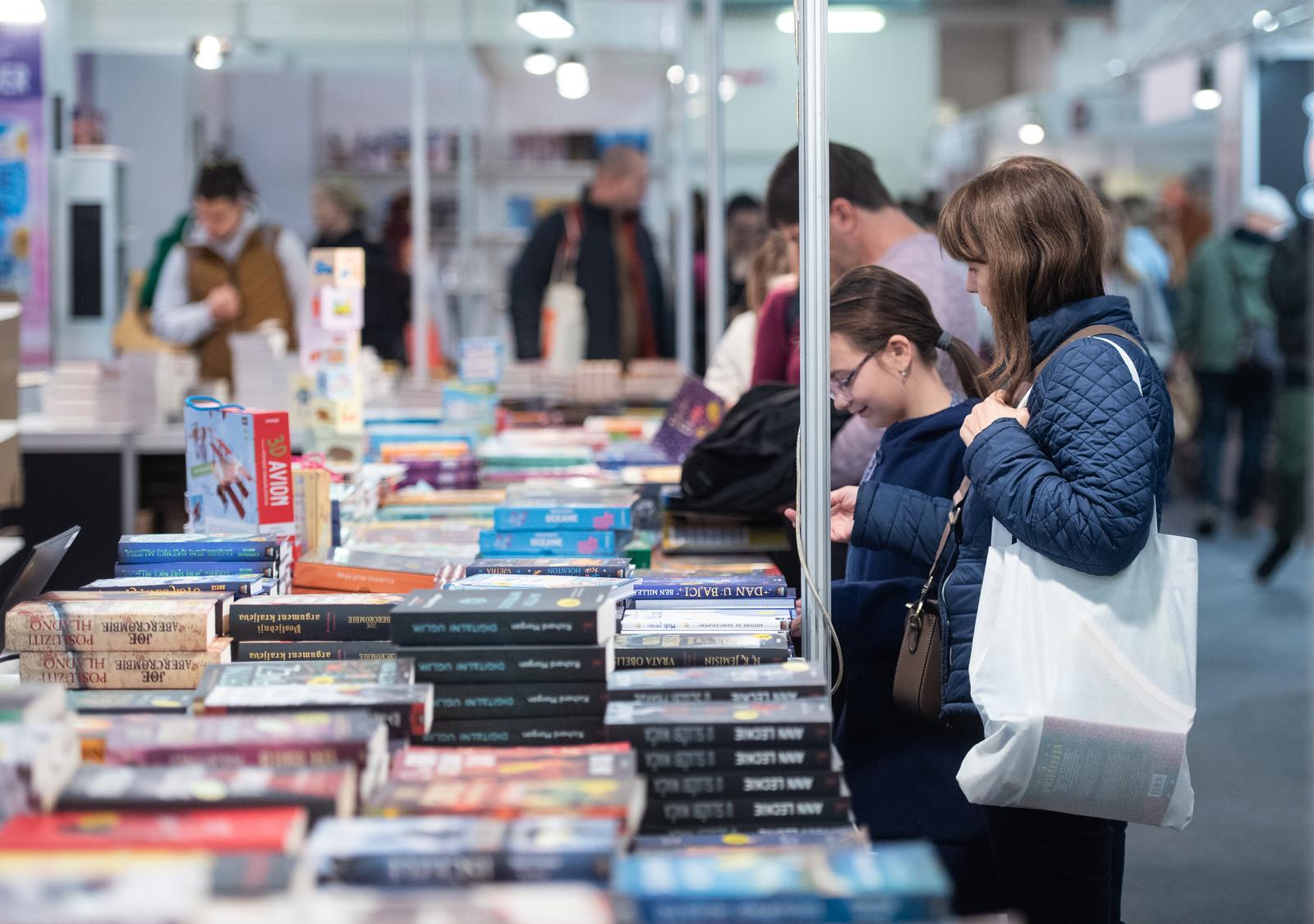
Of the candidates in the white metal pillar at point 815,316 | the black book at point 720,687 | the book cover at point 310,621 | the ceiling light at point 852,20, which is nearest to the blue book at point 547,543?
the book cover at point 310,621

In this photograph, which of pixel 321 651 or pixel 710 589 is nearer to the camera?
pixel 321 651

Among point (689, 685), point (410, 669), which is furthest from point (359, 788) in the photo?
point (689, 685)

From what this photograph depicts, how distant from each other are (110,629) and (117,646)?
25 millimetres

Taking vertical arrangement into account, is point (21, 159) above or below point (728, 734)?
above

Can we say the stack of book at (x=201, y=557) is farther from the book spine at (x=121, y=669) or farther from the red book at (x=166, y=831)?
the red book at (x=166, y=831)

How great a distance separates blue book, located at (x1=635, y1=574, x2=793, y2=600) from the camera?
223cm

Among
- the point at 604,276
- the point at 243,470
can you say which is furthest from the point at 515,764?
the point at 604,276

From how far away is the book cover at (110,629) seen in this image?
201 centimetres

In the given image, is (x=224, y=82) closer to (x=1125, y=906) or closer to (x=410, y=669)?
(x=1125, y=906)

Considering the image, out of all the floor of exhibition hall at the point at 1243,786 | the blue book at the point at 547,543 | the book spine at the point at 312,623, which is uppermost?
the blue book at the point at 547,543

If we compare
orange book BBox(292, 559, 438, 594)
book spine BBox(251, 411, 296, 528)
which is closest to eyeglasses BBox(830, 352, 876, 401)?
orange book BBox(292, 559, 438, 594)

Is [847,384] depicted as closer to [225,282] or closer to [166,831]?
[166,831]

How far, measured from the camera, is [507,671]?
1.75m

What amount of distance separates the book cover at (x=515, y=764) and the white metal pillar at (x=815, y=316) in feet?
1.56
